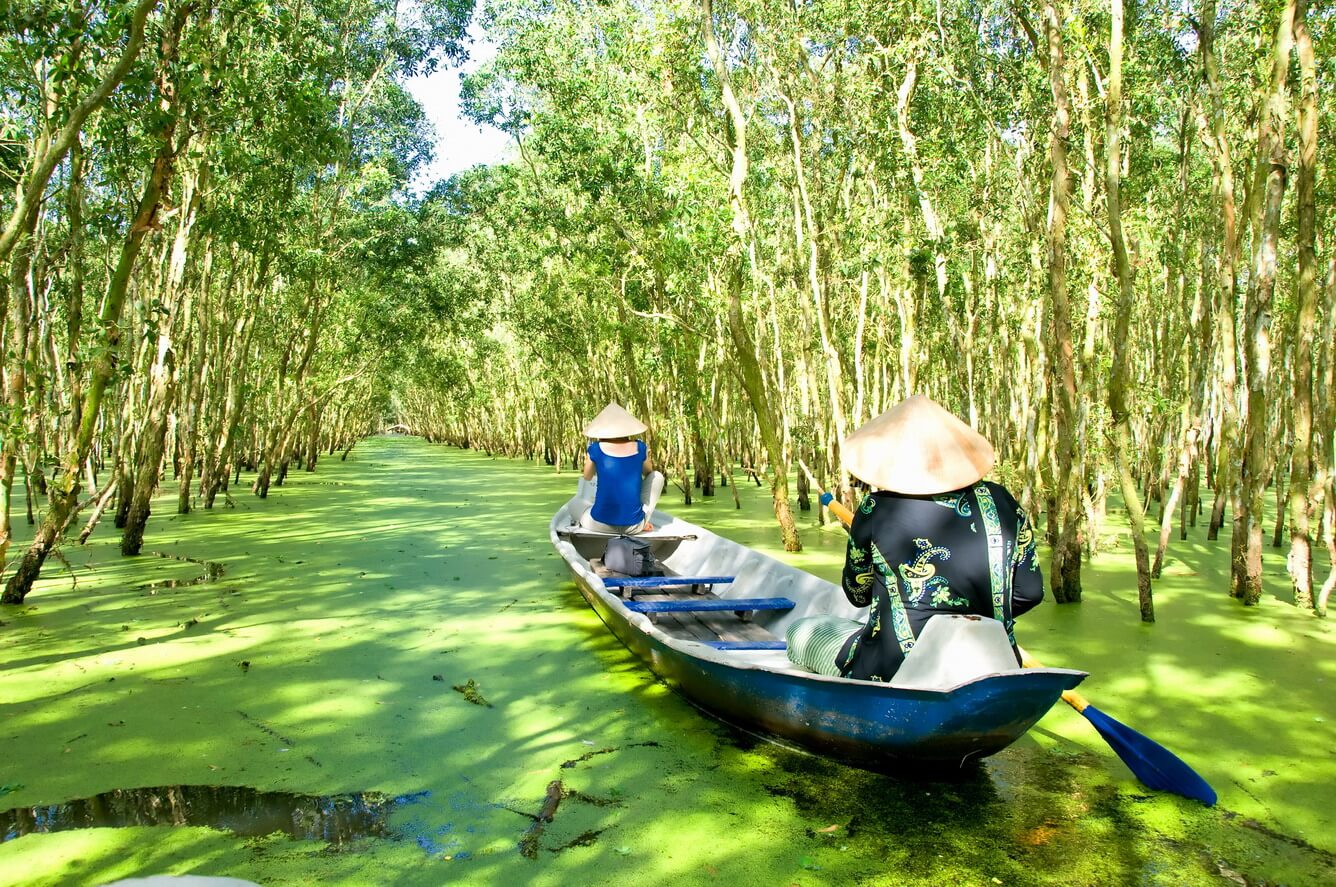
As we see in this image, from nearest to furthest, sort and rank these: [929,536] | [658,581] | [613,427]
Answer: [929,536]
[658,581]
[613,427]

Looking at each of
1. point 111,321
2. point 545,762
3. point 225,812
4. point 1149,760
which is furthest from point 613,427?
point 1149,760

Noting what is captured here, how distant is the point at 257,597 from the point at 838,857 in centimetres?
506

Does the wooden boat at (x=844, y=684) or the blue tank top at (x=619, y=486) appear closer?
the wooden boat at (x=844, y=684)

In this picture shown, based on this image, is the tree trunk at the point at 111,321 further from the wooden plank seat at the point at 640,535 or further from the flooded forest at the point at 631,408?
the wooden plank seat at the point at 640,535

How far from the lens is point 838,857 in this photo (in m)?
2.83

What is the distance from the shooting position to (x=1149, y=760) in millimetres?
→ 3271

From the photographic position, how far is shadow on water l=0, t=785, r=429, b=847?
2.97 meters

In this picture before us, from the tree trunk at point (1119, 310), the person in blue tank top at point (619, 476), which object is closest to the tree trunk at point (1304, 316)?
the tree trunk at point (1119, 310)

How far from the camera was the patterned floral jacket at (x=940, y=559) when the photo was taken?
3055mm

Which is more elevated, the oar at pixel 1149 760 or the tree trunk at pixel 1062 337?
the tree trunk at pixel 1062 337

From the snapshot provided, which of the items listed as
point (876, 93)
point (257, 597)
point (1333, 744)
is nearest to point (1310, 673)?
point (1333, 744)

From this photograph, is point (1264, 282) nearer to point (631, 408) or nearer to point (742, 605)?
point (742, 605)

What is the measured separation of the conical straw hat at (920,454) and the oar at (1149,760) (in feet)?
2.38

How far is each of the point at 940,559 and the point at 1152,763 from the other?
3.58ft
